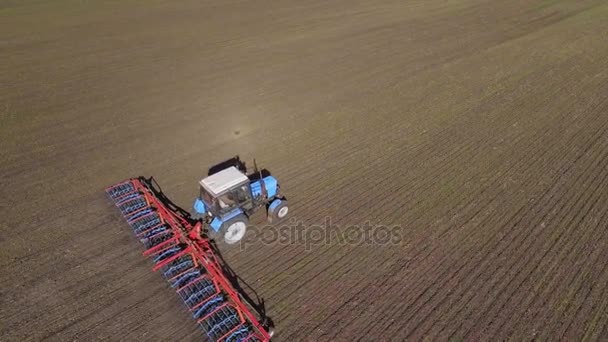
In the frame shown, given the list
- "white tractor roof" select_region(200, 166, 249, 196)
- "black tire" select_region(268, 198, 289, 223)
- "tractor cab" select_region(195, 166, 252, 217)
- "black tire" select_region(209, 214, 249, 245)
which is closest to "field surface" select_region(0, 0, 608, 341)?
"black tire" select_region(268, 198, 289, 223)

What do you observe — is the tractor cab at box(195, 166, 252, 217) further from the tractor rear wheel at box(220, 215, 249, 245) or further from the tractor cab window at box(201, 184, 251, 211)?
the tractor rear wheel at box(220, 215, 249, 245)

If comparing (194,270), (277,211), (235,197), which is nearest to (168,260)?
(194,270)

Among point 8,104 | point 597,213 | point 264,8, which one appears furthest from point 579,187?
point 264,8

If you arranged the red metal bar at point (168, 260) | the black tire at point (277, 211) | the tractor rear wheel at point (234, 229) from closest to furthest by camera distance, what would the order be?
the red metal bar at point (168, 260) → the tractor rear wheel at point (234, 229) → the black tire at point (277, 211)

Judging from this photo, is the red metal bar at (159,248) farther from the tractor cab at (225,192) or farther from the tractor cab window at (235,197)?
the tractor cab window at (235,197)

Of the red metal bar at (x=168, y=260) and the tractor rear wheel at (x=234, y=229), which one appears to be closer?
the red metal bar at (x=168, y=260)

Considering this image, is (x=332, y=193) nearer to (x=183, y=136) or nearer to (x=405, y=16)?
(x=183, y=136)

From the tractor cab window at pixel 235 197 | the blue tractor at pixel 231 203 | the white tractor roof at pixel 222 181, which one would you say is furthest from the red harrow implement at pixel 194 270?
the white tractor roof at pixel 222 181
